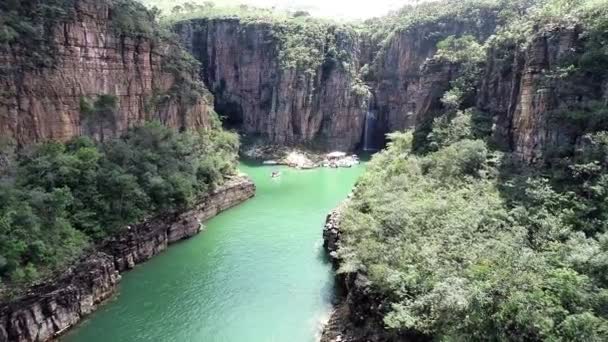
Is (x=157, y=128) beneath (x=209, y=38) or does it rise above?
beneath

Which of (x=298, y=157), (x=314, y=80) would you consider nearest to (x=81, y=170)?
(x=298, y=157)

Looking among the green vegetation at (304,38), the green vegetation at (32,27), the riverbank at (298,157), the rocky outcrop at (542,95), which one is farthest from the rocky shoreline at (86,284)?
the green vegetation at (304,38)

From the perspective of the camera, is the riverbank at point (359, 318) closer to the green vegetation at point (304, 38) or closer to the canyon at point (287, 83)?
the canyon at point (287, 83)

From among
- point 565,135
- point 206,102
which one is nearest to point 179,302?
point 565,135

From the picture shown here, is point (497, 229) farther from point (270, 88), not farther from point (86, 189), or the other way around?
point (270, 88)

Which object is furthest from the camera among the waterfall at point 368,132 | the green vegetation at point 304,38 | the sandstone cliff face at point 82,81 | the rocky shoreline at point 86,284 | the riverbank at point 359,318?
the waterfall at point 368,132

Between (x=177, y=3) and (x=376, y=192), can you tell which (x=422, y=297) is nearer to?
(x=376, y=192)
